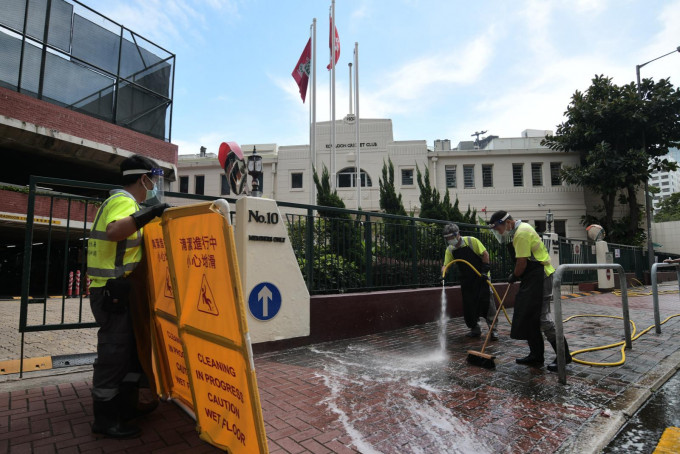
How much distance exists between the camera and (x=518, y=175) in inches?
1131

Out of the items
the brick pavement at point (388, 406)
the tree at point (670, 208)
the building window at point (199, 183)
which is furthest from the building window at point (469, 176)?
the tree at point (670, 208)

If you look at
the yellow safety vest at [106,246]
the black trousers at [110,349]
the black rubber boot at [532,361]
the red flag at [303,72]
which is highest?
the red flag at [303,72]

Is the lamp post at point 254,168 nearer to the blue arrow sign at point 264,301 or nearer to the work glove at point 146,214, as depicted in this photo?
the blue arrow sign at point 264,301

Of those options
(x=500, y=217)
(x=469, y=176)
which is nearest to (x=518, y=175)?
(x=469, y=176)

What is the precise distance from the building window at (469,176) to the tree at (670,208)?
1127 inches

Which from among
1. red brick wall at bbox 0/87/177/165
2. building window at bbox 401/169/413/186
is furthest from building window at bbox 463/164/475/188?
red brick wall at bbox 0/87/177/165

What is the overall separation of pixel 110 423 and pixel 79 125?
58.5ft

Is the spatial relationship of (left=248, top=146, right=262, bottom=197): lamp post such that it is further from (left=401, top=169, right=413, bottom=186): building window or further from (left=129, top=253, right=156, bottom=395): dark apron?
(left=401, top=169, right=413, bottom=186): building window

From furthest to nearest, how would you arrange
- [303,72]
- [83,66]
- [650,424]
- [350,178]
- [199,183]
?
1. [199,183]
2. [350,178]
3. [303,72]
4. [83,66]
5. [650,424]

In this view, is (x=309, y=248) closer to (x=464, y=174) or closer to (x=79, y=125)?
(x=79, y=125)

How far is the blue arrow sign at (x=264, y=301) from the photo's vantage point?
194 inches

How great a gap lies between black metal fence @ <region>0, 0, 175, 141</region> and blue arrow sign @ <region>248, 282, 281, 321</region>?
1620 centimetres

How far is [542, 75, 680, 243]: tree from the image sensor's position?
2450 cm

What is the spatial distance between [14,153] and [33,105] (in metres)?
3.18
